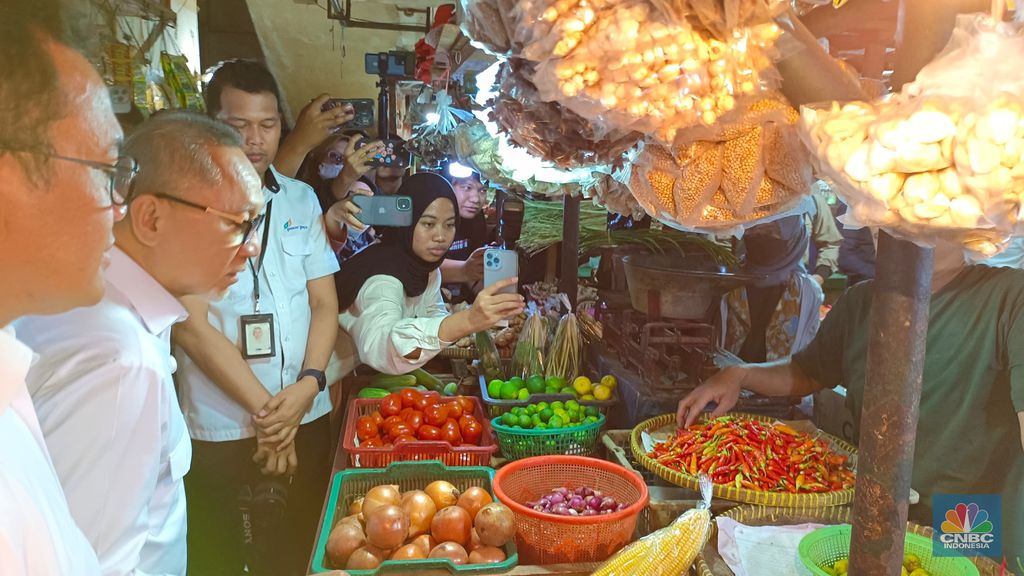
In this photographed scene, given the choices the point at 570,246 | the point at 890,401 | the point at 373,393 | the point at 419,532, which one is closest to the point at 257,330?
the point at 373,393

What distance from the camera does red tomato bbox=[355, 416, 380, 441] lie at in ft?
7.73

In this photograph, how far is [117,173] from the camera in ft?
3.17

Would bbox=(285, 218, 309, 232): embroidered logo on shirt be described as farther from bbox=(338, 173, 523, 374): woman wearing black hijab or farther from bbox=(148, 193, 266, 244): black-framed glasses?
bbox=(148, 193, 266, 244): black-framed glasses

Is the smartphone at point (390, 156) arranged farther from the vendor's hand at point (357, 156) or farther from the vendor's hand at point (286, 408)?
the vendor's hand at point (286, 408)

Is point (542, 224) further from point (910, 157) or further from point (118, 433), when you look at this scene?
point (910, 157)

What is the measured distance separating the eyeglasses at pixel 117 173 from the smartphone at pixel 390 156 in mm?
2146

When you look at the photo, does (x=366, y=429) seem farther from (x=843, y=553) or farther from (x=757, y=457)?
(x=843, y=553)

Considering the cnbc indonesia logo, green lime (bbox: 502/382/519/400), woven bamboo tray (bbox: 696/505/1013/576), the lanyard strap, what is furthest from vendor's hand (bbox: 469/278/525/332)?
the cnbc indonesia logo

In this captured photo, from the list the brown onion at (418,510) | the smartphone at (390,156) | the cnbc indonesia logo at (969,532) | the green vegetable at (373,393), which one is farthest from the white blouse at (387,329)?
the cnbc indonesia logo at (969,532)

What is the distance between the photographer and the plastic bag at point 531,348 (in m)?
2.98

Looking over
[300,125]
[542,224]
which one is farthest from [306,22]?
[300,125]

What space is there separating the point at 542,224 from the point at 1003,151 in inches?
145

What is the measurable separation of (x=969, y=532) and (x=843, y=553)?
0.27m

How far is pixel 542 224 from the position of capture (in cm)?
431
